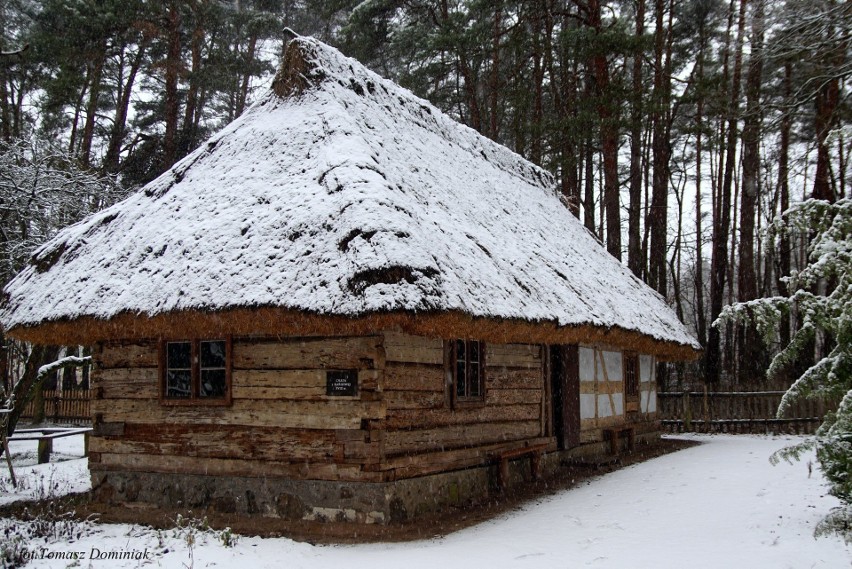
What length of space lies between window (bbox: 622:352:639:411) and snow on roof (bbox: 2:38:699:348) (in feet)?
9.85

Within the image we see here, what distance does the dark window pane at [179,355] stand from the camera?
32.2ft

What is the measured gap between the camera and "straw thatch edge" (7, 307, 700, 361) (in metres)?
7.82

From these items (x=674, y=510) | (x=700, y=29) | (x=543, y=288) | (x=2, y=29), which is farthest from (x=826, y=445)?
(x=2, y=29)

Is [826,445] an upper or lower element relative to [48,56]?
lower

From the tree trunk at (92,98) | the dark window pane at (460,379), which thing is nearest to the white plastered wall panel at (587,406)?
the dark window pane at (460,379)

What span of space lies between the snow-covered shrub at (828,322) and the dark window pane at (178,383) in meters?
6.52

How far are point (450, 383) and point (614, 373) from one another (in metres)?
6.74

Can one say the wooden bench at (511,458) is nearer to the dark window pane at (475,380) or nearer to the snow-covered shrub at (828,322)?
the dark window pane at (475,380)

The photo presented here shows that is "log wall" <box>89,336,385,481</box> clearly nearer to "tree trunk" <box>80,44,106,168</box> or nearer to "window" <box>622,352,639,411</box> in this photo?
"window" <box>622,352,639,411</box>

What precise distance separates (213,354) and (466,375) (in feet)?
11.1

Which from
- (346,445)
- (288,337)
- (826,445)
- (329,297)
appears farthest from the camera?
(288,337)

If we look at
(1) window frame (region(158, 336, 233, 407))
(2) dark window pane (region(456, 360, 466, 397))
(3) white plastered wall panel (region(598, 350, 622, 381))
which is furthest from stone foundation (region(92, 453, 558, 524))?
(3) white plastered wall panel (region(598, 350, 622, 381))

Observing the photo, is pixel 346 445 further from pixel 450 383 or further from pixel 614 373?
pixel 614 373

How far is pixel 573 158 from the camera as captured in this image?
21047mm
